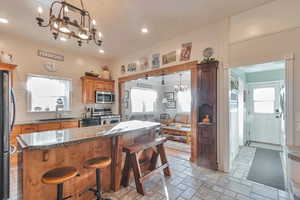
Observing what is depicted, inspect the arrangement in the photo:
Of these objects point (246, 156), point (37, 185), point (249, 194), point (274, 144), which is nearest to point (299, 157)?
point (249, 194)

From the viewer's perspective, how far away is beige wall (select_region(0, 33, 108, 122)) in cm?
375

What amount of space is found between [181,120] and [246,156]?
3698 millimetres

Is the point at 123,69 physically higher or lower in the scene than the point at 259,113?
higher

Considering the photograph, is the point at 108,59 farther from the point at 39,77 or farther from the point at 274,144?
the point at 274,144

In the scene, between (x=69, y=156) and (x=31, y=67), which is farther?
(x=31, y=67)

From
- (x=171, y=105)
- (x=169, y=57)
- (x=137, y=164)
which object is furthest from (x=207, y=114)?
(x=171, y=105)

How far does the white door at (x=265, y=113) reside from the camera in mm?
4809

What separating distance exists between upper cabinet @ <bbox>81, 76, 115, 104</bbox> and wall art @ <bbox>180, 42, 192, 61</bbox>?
10.1 feet

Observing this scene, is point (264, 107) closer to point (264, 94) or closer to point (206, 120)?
point (264, 94)

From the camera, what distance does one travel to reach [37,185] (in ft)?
5.61

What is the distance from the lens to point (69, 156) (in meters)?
1.97

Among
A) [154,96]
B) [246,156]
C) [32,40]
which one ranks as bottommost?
[246,156]

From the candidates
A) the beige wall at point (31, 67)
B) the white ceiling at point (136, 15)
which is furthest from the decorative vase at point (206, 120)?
the beige wall at point (31, 67)

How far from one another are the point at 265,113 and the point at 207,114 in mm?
3232
